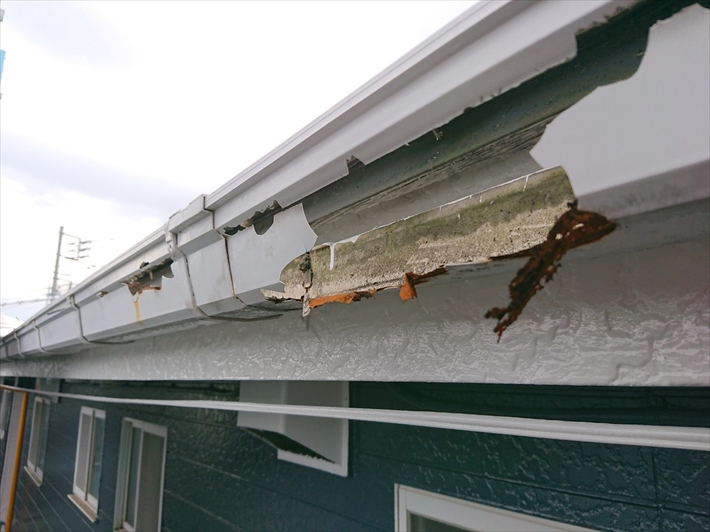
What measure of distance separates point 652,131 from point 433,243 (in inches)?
12.2

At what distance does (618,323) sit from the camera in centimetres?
64

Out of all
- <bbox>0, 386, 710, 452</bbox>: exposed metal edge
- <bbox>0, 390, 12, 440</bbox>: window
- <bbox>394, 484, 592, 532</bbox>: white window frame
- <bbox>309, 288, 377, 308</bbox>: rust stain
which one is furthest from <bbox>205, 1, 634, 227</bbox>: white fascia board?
<bbox>0, 390, 12, 440</bbox>: window

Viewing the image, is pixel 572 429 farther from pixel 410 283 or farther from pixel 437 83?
pixel 437 83

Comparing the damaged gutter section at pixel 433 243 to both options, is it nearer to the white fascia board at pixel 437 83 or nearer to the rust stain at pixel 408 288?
the rust stain at pixel 408 288

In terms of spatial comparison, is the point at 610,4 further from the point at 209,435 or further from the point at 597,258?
the point at 209,435

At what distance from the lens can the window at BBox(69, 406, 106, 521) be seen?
17.1 ft

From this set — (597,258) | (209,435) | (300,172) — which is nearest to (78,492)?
(209,435)

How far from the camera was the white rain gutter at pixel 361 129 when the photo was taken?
1.71ft

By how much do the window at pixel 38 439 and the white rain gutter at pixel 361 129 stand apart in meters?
8.45

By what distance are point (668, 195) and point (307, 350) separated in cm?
94

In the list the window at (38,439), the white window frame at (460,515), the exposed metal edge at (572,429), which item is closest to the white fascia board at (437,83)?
the exposed metal edge at (572,429)

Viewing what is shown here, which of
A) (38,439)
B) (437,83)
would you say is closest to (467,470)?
(437,83)

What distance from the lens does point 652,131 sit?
0.44 m

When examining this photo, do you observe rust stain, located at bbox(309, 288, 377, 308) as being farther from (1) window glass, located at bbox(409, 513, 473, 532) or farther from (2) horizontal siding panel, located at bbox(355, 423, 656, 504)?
(1) window glass, located at bbox(409, 513, 473, 532)
